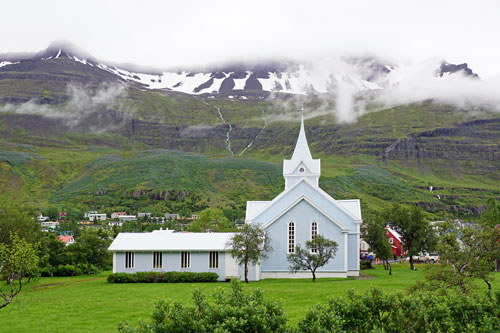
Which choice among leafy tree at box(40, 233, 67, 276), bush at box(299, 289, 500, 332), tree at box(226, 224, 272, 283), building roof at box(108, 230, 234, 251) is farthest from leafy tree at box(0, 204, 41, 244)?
bush at box(299, 289, 500, 332)

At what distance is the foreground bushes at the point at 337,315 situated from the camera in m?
13.2

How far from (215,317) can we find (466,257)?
47.4 ft

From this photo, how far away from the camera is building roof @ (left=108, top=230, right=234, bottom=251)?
1774 inches

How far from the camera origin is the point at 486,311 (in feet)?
49.0

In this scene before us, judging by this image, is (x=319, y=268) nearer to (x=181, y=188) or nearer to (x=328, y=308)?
(x=328, y=308)

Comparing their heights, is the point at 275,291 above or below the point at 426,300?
below

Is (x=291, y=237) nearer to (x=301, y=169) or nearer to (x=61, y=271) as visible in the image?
(x=301, y=169)

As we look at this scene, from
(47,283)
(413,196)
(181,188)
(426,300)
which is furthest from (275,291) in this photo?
(413,196)

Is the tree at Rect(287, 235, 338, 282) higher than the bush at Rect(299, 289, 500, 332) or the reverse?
the reverse

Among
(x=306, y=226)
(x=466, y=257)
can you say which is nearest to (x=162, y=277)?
(x=306, y=226)

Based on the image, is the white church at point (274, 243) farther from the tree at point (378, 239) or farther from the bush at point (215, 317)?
the bush at point (215, 317)

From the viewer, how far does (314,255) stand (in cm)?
4244

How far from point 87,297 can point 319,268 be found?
21631mm

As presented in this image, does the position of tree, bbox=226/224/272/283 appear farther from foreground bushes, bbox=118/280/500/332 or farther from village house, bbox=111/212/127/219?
village house, bbox=111/212/127/219
